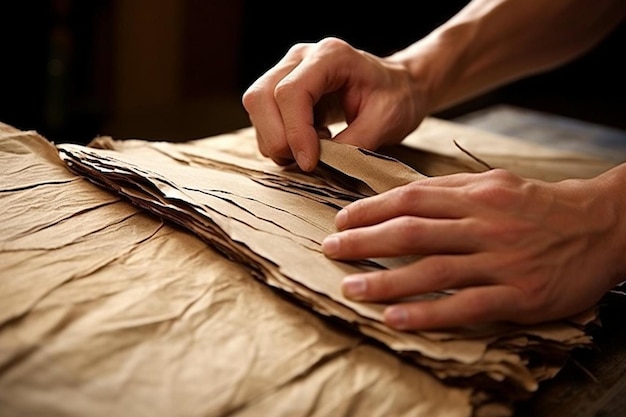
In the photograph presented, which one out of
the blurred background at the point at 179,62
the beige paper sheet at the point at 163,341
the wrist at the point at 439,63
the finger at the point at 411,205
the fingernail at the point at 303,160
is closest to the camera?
the beige paper sheet at the point at 163,341

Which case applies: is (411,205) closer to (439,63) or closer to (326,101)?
(326,101)

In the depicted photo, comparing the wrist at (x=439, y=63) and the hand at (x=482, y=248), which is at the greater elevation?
the wrist at (x=439, y=63)

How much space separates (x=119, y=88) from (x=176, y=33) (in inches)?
13.5

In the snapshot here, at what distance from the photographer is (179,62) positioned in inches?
118

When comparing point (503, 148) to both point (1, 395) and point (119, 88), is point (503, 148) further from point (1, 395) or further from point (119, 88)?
point (119, 88)

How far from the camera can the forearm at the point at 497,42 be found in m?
1.05

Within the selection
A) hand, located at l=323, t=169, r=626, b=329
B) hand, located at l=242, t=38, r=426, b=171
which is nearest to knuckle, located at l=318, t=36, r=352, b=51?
hand, located at l=242, t=38, r=426, b=171

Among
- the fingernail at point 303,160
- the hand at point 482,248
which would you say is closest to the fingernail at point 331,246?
the hand at point 482,248

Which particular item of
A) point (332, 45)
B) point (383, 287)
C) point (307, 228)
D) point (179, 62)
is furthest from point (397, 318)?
point (179, 62)

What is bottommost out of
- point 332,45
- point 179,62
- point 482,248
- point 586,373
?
point 179,62

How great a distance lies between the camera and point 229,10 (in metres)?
3.07

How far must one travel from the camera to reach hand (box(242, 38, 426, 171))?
30.1 inches

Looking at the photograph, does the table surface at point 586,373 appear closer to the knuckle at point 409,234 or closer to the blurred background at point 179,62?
the knuckle at point 409,234

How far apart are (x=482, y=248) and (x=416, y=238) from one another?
51 millimetres
